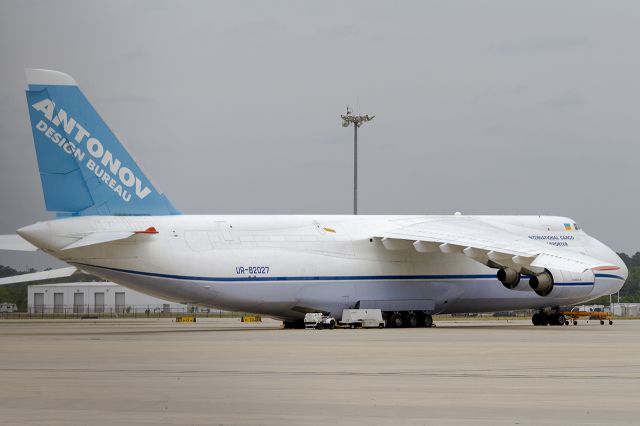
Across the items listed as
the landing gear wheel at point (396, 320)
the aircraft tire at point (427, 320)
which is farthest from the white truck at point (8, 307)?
the aircraft tire at point (427, 320)

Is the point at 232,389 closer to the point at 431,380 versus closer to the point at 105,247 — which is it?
the point at 431,380

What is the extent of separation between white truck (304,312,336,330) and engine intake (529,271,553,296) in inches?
307

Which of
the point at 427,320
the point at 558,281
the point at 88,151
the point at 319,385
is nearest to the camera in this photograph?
the point at 319,385

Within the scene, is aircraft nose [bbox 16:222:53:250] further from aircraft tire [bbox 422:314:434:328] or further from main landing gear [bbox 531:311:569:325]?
main landing gear [bbox 531:311:569:325]

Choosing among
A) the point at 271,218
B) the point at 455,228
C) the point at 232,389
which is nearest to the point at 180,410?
the point at 232,389

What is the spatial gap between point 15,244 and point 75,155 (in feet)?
16.2

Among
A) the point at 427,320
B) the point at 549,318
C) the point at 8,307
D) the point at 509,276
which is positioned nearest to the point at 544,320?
the point at 549,318

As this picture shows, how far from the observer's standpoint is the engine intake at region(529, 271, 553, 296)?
1762 inches

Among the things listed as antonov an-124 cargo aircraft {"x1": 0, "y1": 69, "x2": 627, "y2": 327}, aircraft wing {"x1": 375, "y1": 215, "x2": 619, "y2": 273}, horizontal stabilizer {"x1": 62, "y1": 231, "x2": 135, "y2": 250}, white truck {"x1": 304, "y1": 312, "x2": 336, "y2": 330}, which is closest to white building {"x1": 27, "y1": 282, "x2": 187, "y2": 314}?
antonov an-124 cargo aircraft {"x1": 0, "y1": 69, "x2": 627, "y2": 327}

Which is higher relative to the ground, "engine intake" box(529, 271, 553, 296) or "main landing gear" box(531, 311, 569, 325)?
"engine intake" box(529, 271, 553, 296)

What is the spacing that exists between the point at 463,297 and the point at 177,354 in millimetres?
25839

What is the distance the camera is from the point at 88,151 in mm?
41094

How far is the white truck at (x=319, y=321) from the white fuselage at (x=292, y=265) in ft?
0.98

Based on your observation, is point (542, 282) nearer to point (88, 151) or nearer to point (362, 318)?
point (362, 318)
